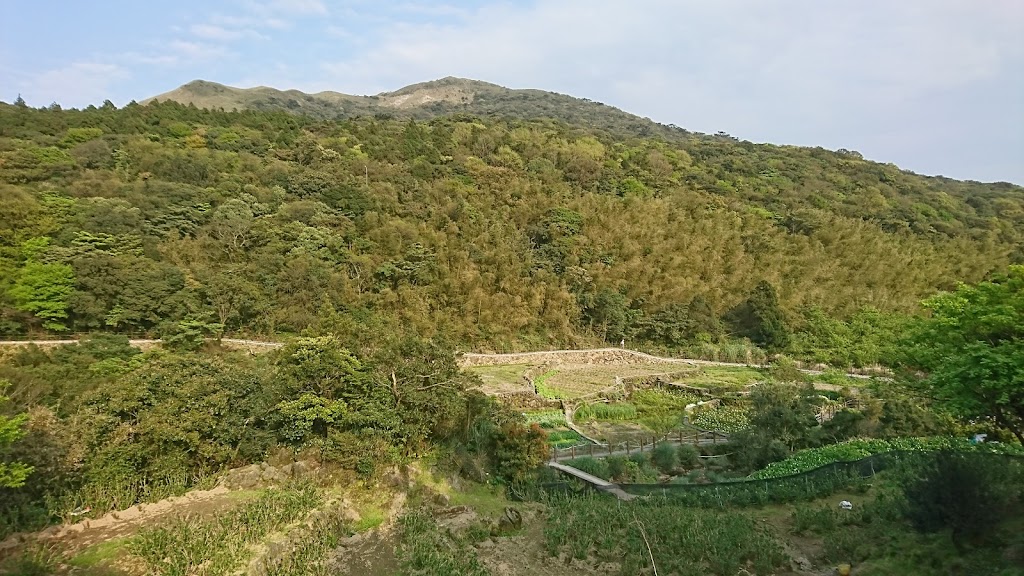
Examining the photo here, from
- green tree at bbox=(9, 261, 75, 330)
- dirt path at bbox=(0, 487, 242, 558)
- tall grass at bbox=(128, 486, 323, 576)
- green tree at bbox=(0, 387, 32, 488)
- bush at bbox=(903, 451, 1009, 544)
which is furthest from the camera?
green tree at bbox=(9, 261, 75, 330)

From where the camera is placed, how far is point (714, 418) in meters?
16.4

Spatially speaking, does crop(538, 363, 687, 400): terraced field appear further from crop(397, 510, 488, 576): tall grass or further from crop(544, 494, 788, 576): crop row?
crop(397, 510, 488, 576): tall grass

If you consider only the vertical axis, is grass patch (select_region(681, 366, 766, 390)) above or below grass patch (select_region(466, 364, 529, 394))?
above

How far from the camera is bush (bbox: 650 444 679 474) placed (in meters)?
11.8

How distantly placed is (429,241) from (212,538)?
834 inches

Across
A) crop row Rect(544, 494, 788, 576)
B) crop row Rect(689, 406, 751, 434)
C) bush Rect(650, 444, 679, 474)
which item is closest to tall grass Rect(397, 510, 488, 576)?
crop row Rect(544, 494, 788, 576)

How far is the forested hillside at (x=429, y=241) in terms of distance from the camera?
797 inches

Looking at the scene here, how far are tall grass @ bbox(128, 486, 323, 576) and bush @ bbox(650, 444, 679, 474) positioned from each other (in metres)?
8.19

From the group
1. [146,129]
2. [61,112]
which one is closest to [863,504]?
[146,129]

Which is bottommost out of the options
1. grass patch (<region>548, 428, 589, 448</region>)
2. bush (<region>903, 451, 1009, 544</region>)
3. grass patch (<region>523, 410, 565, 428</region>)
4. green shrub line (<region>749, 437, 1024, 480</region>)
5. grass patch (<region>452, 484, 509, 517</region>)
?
grass patch (<region>523, 410, 565, 428</region>)

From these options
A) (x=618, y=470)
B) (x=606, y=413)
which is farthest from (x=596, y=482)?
(x=606, y=413)

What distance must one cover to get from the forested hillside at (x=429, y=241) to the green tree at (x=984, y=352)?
1417 centimetres

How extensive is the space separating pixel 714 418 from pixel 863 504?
8879mm

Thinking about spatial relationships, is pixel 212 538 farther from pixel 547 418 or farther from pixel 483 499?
pixel 547 418
